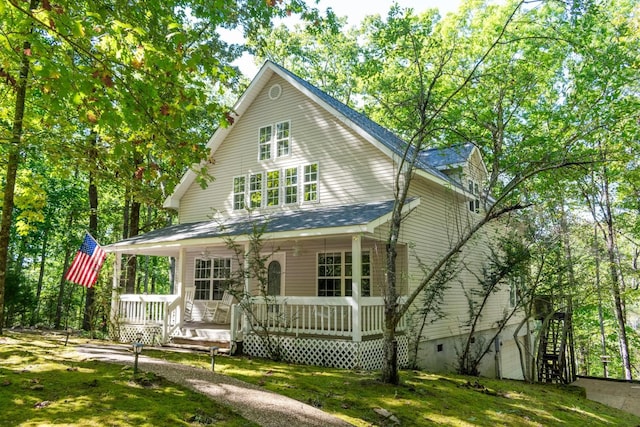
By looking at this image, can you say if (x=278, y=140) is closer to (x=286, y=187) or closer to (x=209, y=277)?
(x=286, y=187)

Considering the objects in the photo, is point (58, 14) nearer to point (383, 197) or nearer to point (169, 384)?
point (169, 384)

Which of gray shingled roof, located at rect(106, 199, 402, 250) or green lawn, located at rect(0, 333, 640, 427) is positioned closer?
green lawn, located at rect(0, 333, 640, 427)

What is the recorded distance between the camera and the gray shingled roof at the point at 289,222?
1113 centimetres

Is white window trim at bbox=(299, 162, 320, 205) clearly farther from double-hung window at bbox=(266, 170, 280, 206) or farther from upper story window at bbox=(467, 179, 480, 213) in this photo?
upper story window at bbox=(467, 179, 480, 213)

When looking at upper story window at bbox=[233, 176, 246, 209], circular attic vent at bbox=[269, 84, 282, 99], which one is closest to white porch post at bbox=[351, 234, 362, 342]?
upper story window at bbox=[233, 176, 246, 209]

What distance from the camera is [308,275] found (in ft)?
46.8

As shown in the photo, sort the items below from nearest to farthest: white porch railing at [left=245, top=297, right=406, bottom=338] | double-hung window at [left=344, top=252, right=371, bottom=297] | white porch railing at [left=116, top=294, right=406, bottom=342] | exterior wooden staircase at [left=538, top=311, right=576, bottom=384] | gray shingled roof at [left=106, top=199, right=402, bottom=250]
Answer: white porch railing at [left=245, top=297, right=406, bottom=338]
white porch railing at [left=116, top=294, right=406, bottom=342]
gray shingled roof at [left=106, top=199, right=402, bottom=250]
double-hung window at [left=344, top=252, right=371, bottom=297]
exterior wooden staircase at [left=538, top=311, right=576, bottom=384]

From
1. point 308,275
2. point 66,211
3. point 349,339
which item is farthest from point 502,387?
point 66,211

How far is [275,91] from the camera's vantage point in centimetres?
1562

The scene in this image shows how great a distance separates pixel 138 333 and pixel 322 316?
21.6 ft

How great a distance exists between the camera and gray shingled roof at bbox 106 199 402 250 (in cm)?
1113

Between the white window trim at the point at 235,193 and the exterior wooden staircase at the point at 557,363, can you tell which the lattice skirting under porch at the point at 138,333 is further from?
the exterior wooden staircase at the point at 557,363

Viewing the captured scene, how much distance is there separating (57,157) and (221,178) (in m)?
7.64

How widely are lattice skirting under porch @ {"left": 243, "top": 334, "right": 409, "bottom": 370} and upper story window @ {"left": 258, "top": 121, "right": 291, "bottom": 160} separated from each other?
6434 mm
